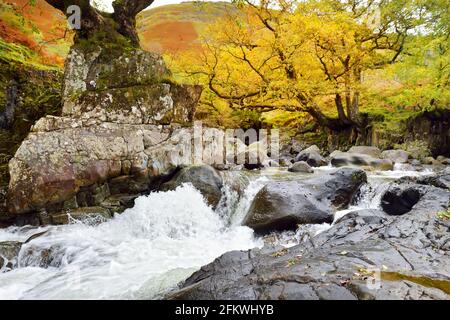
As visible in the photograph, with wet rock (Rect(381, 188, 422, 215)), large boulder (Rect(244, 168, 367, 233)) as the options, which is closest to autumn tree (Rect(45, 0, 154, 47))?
large boulder (Rect(244, 168, 367, 233))

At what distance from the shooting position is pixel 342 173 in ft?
28.0

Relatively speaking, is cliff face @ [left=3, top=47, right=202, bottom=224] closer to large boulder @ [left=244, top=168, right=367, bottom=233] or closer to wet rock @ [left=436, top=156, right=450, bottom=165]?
large boulder @ [left=244, top=168, right=367, bottom=233]

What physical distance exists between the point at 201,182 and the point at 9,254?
14.6ft

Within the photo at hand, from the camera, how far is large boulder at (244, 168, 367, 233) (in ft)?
23.0

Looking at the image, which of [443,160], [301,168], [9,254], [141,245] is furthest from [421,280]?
[443,160]

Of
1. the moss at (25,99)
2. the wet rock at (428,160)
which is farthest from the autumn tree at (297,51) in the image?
the moss at (25,99)

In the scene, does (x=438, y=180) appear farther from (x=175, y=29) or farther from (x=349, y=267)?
(x=175, y=29)

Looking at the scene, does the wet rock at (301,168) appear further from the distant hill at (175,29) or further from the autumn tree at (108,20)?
the distant hill at (175,29)

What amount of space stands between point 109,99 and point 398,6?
14021 mm

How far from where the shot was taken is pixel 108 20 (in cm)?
952

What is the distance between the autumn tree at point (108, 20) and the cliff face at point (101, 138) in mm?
716

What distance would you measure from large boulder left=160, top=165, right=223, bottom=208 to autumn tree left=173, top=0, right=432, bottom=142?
24.8 feet
